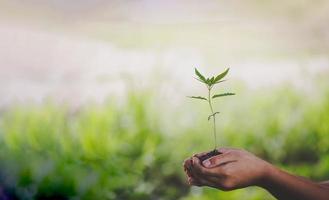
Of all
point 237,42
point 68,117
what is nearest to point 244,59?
point 237,42

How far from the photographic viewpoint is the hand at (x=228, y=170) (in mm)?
2529

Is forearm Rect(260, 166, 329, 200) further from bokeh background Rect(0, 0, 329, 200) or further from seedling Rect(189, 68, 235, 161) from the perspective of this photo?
seedling Rect(189, 68, 235, 161)

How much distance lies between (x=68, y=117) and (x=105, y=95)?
0.61ft

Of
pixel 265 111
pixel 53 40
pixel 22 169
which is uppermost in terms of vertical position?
pixel 53 40

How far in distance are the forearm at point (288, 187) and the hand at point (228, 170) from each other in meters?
0.03

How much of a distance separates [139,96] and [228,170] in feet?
1.66

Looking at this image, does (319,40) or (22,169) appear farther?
(319,40)

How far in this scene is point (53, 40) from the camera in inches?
104

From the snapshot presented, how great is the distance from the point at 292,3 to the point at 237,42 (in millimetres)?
314

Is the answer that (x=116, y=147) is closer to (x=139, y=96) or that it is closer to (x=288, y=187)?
(x=139, y=96)

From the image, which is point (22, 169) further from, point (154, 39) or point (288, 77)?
point (288, 77)

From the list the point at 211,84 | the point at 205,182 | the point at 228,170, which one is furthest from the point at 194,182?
the point at 211,84

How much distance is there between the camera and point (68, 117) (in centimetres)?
262

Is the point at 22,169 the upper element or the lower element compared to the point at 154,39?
lower
